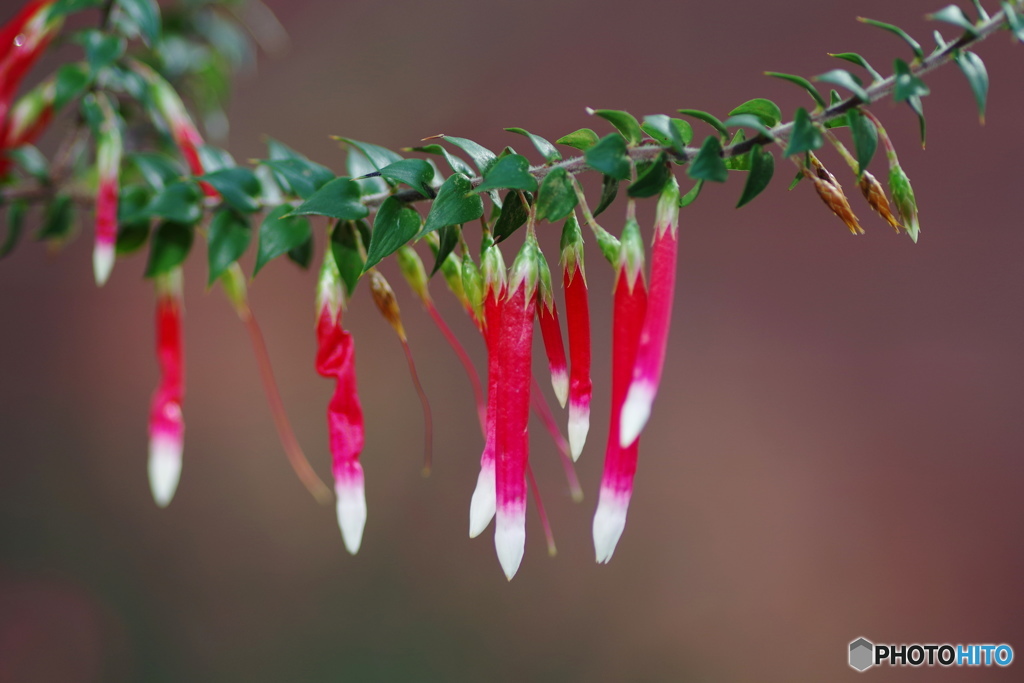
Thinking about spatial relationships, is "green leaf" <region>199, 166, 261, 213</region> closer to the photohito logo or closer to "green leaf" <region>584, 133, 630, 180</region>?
"green leaf" <region>584, 133, 630, 180</region>

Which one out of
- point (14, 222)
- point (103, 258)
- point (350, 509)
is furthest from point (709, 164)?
point (14, 222)

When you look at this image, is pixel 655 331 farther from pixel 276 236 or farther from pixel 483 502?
pixel 276 236

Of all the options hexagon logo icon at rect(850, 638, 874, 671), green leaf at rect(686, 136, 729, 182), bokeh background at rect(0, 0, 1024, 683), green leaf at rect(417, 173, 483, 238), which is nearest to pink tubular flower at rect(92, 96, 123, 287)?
green leaf at rect(417, 173, 483, 238)

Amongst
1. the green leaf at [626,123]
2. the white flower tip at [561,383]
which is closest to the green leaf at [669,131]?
the green leaf at [626,123]

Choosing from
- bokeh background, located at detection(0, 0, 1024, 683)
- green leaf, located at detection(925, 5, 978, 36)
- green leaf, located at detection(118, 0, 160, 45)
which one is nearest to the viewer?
green leaf, located at detection(925, 5, 978, 36)

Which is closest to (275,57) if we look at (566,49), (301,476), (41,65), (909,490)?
(41,65)

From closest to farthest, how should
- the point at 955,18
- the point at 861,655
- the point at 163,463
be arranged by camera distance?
1. the point at 955,18
2. the point at 163,463
3. the point at 861,655

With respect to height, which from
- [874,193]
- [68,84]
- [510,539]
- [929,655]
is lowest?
[929,655]
